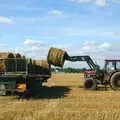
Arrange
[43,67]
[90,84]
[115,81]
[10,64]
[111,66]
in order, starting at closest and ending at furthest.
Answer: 1. [10,64]
2. [115,81]
3. [43,67]
4. [90,84]
5. [111,66]

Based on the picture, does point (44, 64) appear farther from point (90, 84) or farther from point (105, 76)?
point (105, 76)

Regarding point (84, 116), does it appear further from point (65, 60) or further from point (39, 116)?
point (65, 60)

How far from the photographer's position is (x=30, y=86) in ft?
73.7

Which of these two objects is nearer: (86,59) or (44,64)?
(44,64)

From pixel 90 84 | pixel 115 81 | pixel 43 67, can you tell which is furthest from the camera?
pixel 90 84

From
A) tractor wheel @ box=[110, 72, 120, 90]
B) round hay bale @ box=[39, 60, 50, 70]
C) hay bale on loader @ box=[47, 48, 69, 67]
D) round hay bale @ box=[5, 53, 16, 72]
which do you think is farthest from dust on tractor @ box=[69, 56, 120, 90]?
round hay bale @ box=[5, 53, 16, 72]

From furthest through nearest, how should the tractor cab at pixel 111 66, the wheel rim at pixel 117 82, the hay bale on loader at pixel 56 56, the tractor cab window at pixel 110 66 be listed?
1. the tractor cab window at pixel 110 66
2. the tractor cab at pixel 111 66
3. the wheel rim at pixel 117 82
4. the hay bale on loader at pixel 56 56

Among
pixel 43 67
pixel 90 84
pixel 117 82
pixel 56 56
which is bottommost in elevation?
pixel 90 84

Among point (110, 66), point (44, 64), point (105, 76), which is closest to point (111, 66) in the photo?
point (110, 66)

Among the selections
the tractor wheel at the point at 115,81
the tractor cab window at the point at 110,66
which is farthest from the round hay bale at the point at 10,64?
the tractor cab window at the point at 110,66

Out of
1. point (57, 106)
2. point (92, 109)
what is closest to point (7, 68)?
point (57, 106)

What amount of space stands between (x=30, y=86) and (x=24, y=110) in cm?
665

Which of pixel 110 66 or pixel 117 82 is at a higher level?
pixel 110 66

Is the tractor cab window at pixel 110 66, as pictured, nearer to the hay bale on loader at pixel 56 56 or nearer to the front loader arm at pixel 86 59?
the front loader arm at pixel 86 59
